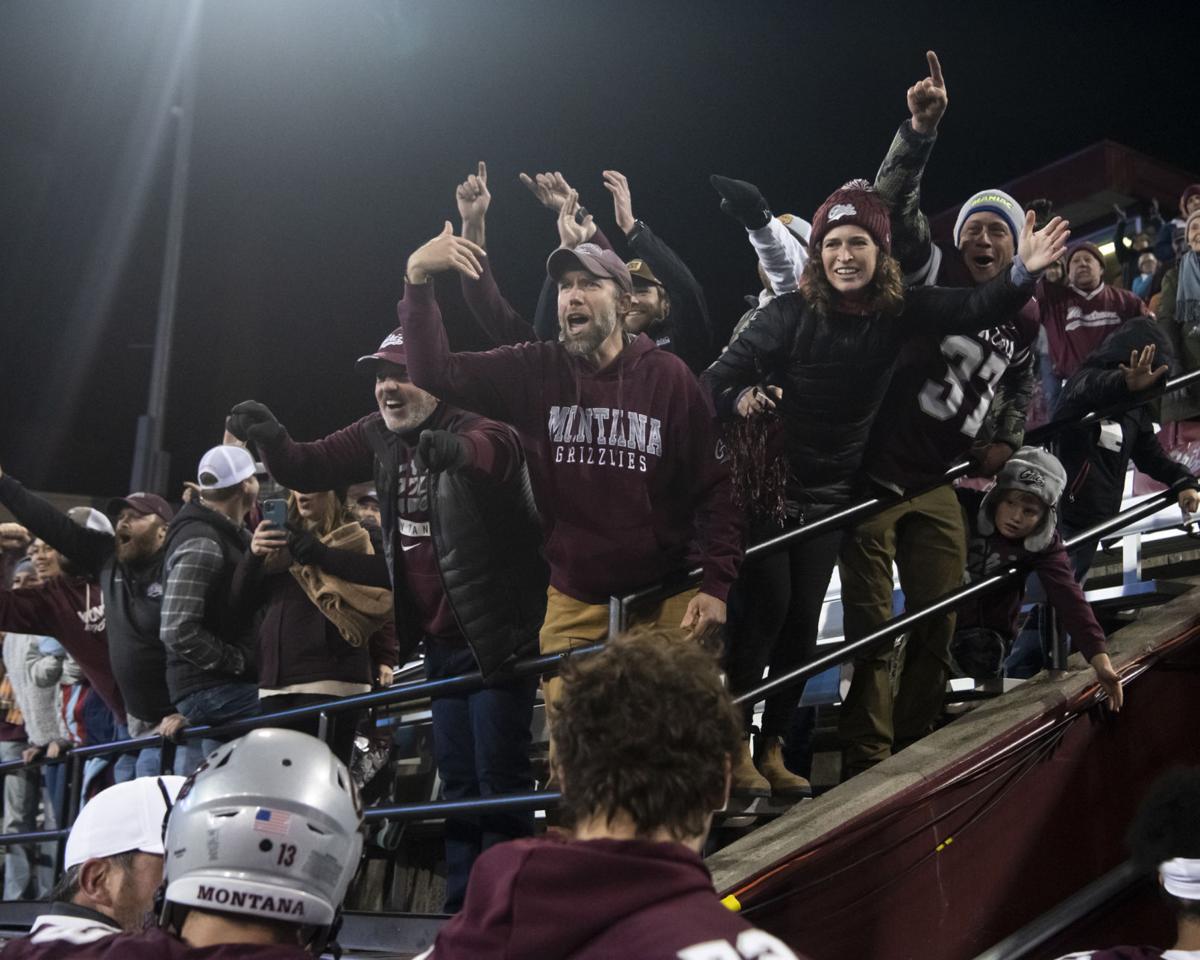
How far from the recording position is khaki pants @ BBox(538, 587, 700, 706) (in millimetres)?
4660

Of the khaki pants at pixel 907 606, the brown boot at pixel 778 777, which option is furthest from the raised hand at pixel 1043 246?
the brown boot at pixel 778 777

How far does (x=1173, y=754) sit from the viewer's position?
4.69 m

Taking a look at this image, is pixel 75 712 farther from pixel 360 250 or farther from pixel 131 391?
pixel 131 391

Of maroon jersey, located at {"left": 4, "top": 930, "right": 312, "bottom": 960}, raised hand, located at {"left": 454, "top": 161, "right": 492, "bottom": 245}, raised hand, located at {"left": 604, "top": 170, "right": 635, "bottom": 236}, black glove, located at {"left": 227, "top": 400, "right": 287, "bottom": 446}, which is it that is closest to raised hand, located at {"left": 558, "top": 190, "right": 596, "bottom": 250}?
raised hand, located at {"left": 604, "top": 170, "right": 635, "bottom": 236}

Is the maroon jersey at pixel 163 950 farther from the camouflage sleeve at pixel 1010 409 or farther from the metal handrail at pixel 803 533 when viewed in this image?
the camouflage sleeve at pixel 1010 409

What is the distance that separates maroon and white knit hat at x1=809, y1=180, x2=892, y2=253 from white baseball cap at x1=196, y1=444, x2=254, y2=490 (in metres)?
3.04

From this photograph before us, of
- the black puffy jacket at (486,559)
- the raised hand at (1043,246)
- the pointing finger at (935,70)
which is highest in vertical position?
the pointing finger at (935,70)

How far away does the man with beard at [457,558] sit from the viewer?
15.3 feet

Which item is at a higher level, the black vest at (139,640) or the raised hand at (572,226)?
the raised hand at (572,226)

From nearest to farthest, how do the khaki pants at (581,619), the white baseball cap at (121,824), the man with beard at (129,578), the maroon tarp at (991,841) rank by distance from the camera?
the white baseball cap at (121,824), the maroon tarp at (991,841), the khaki pants at (581,619), the man with beard at (129,578)

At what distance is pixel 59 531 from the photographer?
7047mm

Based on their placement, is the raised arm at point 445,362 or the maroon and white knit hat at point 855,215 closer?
the maroon and white knit hat at point 855,215

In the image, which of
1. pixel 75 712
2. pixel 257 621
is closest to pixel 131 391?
pixel 75 712

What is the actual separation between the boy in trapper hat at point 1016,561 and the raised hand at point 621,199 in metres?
1.81
